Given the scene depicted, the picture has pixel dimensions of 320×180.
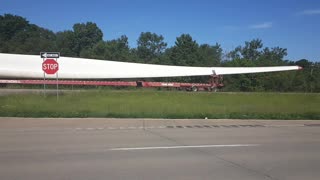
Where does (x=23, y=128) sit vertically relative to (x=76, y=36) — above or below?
below

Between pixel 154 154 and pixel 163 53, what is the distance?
122 metres

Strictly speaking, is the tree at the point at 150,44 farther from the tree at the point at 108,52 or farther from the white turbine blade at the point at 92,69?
the white turbine blade at the point at 92,69

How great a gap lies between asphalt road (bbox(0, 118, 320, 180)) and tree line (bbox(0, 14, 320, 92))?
61.0 m

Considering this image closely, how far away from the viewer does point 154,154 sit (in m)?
11.2

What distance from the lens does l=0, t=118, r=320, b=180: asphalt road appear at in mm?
8766

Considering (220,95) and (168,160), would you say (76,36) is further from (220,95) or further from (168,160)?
(168,160)

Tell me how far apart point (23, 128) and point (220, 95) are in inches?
1144

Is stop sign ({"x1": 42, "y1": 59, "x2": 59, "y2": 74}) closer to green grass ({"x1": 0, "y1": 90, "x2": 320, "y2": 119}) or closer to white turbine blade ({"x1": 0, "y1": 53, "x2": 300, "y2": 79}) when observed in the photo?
green grass ({"x1": 0, "y1": 90, "x2": 320, "y2": 119})

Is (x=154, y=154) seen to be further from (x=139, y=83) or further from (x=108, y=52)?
(x=108, y=52)

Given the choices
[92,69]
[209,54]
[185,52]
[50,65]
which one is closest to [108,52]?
[185,52]

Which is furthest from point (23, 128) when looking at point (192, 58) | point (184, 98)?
point (192, 58)

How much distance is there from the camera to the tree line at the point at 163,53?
80500mm

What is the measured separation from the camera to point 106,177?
27.4 feet

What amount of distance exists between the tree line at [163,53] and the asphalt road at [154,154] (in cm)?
6096
